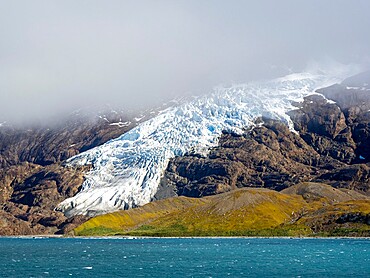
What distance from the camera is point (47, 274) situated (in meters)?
125

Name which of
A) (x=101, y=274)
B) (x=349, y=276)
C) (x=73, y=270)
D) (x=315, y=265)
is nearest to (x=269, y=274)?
(x=349, y=276)

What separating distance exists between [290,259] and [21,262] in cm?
7117

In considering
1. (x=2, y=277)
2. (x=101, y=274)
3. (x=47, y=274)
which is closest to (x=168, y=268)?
(x=101, y=274)

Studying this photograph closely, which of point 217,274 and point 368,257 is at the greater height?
point 217,274

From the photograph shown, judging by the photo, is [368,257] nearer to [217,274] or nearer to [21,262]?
[217,274]

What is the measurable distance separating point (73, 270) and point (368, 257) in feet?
278

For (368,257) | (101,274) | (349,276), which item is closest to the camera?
(349,276)

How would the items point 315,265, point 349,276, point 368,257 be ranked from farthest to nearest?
point 368,257
point 315,265
point 349,276

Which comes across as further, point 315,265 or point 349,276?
point 315,265

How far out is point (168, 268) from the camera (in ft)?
463

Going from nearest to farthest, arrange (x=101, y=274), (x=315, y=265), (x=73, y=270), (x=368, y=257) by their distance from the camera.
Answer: (x=101, y=274) → (x=73, y=270) → (x=315, y=265) → (x=368, y=257)

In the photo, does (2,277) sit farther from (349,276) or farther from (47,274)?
(349,276)

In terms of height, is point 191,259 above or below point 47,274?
below

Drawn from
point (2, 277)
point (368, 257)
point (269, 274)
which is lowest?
point (368, 257)
